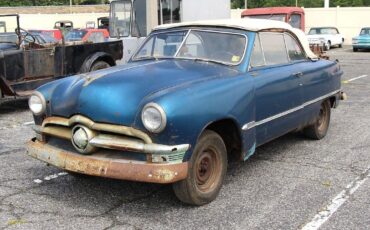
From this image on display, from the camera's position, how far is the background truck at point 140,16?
532 inches

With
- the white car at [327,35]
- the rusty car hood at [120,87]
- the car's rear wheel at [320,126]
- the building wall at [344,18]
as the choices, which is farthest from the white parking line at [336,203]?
the building wall at [344,18]

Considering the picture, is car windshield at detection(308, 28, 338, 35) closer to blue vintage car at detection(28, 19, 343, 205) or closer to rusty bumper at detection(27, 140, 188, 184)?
blue vintage car at detection(28, 19, 343, 205)

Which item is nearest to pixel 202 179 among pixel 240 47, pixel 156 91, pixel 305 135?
pixel 156 91

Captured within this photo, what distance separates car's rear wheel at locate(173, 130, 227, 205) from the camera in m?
4.39

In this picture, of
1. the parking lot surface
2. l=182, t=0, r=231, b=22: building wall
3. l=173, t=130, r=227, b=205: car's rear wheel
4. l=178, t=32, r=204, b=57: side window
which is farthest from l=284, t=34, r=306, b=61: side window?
l=182, t=0, r=231, b=22: building wall

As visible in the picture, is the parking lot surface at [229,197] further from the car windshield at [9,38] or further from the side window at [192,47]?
the car windshield at [9,38]

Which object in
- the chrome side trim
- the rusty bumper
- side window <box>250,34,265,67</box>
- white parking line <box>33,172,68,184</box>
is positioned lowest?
white parking line <box>33,172,68,184</box>

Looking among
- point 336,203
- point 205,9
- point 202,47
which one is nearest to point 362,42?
point 205,9

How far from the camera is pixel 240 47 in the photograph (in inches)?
214

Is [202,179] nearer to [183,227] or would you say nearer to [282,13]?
[183,227]

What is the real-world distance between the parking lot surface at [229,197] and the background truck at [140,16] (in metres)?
7.30

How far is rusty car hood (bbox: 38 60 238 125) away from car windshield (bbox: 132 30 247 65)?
195 mm

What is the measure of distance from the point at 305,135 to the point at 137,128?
3.62m

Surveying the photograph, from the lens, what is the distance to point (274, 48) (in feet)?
19.6
